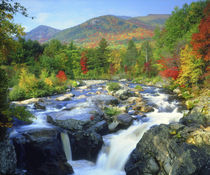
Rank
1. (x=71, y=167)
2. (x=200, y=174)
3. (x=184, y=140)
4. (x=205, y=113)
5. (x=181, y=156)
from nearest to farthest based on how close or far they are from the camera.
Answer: (x=200, y=174) → (x=181, y=156) → (x=184, y=140) → (x=71, y=167) → (x=205, y=113)

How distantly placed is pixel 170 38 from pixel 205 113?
23448mm

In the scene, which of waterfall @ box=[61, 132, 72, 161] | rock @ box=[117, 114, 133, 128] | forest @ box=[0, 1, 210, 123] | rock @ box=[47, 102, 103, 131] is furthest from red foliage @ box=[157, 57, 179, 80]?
waterfall @ box=[61, 132, 72, 161]

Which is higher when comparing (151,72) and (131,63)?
(131,63)

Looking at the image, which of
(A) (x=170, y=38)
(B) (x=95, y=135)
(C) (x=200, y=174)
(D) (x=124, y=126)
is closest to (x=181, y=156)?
(C) (x=200, y=174)

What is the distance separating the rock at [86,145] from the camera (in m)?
8.72

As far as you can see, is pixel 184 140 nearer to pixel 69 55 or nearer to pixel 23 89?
pixel 23 89

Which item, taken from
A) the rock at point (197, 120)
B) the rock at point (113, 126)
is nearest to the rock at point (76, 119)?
the rock at point (113, 126)

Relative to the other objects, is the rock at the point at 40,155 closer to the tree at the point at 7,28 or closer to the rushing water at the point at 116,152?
the rushing water at the point at 116,152

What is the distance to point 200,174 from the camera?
5.44 meters

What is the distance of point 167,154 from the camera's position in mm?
6555

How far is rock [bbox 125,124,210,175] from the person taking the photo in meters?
5.61

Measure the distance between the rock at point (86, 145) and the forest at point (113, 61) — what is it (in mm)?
4497

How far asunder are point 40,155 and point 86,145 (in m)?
2.40

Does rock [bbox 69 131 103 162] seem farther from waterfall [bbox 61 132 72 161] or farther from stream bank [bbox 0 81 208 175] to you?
waterfall [bbox 61 132 72 161]
